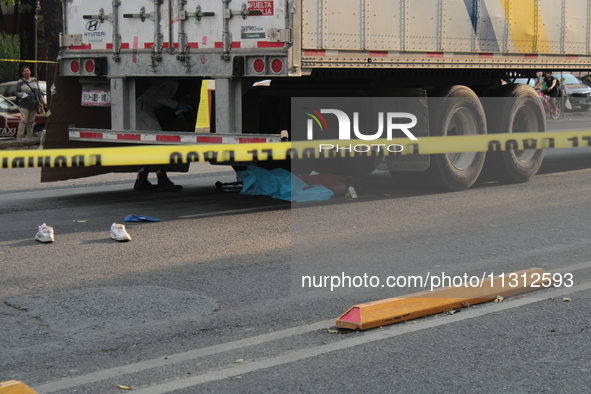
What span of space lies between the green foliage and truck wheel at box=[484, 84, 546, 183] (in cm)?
2467

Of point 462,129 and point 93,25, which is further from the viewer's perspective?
point 462,129

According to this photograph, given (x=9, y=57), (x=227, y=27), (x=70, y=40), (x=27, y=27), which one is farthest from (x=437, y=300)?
(x=27, y=27)

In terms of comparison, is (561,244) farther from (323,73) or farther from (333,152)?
(323,73)

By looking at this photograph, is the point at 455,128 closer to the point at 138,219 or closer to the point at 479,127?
the point at 479,127

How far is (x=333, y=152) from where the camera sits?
31.3ft

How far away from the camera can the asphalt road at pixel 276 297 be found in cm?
435

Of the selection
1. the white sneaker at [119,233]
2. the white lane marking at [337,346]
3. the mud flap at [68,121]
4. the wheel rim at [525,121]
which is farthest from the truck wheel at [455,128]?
the white lane marking at [337,346]

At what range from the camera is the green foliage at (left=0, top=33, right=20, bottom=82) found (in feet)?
110

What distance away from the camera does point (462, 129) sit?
1143 centimetres

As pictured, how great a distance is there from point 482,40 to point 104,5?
194 inches

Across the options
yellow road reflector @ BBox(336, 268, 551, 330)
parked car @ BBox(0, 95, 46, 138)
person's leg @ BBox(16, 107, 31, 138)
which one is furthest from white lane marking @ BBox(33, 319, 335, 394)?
parked car @ BBox(0, 95, 46, 138)

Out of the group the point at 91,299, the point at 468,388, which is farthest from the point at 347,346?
the point at 91,299

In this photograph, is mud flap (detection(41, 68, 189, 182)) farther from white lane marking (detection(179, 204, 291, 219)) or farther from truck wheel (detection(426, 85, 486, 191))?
truck wheel (detection(426, 85, 486, 191))

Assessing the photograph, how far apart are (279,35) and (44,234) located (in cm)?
320
